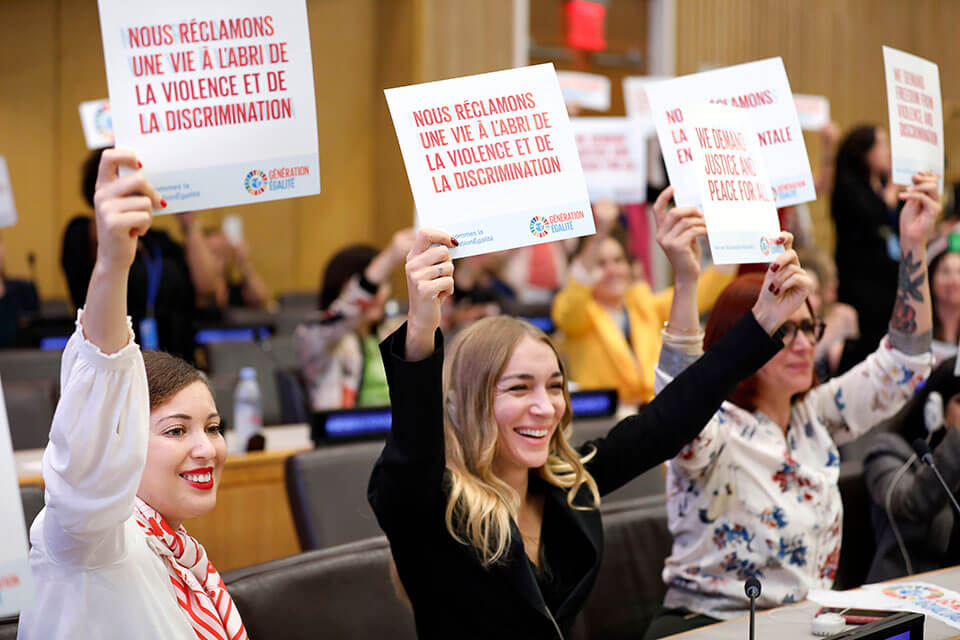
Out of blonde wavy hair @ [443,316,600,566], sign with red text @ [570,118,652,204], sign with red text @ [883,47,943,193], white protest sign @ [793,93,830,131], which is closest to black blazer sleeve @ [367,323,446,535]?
blonde wavy hair @ [443,316,600,566]

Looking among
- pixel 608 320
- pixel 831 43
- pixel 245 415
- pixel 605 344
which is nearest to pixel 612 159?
pixel 608 320

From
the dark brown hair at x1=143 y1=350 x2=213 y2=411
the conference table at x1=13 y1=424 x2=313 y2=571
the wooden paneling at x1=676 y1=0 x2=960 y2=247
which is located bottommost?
the conference table at x1=13 y1=424 x2=313 y2=571

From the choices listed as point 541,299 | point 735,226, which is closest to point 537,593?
point 735,226

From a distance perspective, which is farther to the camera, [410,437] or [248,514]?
[248,514]

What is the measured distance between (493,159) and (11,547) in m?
0.91

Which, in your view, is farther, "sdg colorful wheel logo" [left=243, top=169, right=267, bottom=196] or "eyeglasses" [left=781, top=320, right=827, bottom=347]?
"eyeglasses" [left=781, top=320, right=827, bottom=347]

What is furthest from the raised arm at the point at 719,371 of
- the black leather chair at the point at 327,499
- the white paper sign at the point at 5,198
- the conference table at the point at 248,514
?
the white paper sign at the point at 5,198

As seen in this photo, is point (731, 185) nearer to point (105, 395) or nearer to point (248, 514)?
point (105, 395)

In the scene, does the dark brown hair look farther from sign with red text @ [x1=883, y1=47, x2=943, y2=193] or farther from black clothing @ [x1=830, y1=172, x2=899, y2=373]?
black clothing @ [x1=830, y1=172, x2=899, y2=373]

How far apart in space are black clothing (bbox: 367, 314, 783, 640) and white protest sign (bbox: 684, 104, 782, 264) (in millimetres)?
195

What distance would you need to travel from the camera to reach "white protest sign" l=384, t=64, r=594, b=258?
1654mm

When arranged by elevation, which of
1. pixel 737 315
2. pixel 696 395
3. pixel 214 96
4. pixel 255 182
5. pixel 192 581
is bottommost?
pixel 192 581

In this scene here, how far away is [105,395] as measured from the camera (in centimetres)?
125

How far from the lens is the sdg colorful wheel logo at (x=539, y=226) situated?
1.71 m
